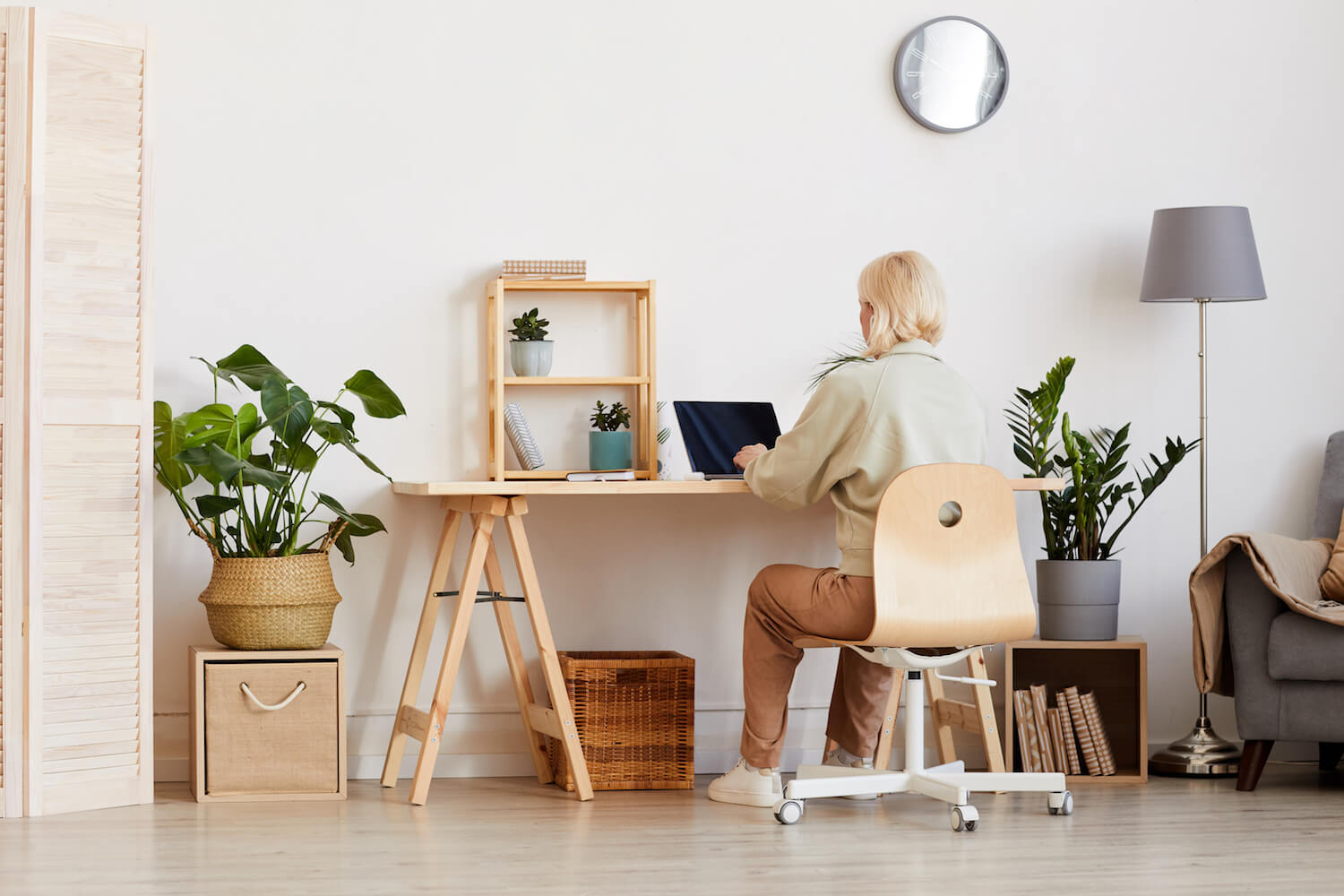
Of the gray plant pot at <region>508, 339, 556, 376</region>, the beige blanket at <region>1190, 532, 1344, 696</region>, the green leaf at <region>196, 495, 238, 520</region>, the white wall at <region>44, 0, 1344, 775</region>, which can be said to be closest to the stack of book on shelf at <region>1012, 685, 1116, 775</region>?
the beige blanket at <region>1190, 532, 1344, 696</region>

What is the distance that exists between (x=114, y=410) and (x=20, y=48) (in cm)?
79

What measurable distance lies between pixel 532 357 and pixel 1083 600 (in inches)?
59.2

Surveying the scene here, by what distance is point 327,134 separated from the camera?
351 cm

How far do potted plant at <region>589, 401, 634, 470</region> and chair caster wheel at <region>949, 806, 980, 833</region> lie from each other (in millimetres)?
1184

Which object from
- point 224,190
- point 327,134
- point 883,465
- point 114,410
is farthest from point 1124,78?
point 114,410

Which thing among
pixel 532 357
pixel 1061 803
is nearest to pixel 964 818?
pixel 1061 803

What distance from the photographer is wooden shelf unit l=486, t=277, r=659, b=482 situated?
11.2 ft

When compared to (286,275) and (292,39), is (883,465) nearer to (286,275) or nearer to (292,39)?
(286,275)

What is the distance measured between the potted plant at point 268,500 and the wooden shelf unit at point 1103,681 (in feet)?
5.42

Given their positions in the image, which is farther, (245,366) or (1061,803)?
(245,366)

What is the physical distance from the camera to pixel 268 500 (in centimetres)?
335

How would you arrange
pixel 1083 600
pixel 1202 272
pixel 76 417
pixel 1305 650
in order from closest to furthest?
pixel 76 417 → pixel 1305 650 → pixel 1083 600 → pixel 1202 272

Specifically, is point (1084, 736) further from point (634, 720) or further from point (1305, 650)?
point (634, 720)

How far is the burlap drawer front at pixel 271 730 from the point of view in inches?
122
